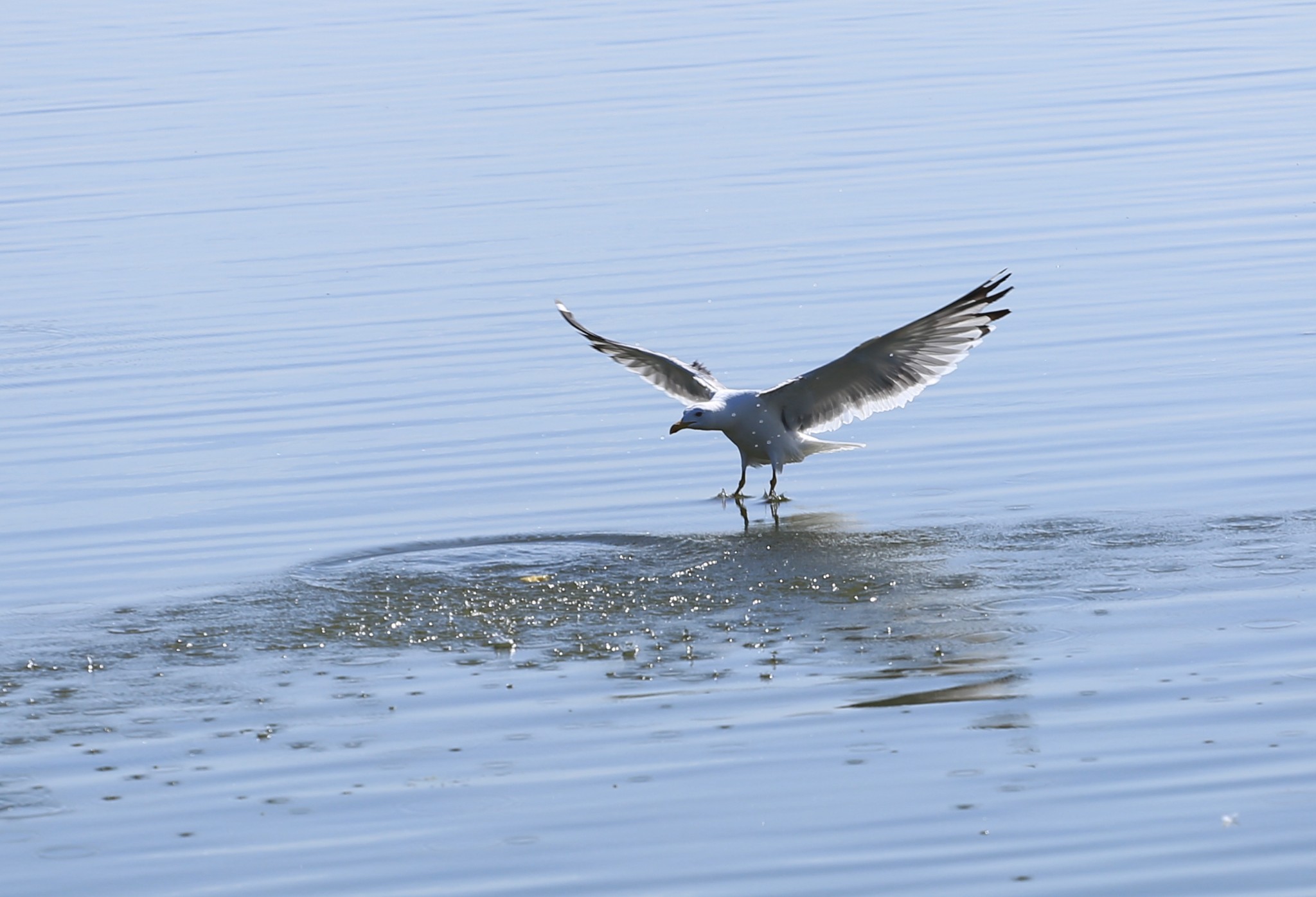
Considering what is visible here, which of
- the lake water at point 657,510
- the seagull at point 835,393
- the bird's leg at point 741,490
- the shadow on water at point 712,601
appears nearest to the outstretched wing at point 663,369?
the seagull at point 835,393

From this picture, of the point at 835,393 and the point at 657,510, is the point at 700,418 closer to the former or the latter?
the point at 657,510

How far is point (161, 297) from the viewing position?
1911 centimetres

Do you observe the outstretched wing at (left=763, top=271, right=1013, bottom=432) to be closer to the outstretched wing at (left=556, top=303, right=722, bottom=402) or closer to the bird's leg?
the bird's leg

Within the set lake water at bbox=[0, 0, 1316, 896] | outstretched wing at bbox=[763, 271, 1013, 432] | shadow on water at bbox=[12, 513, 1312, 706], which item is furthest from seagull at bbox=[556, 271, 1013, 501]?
shadow on water at bbox=[12, 513, 1312, 706]

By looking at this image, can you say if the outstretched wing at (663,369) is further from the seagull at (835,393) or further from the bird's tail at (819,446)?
the bird's tail at (819,446)

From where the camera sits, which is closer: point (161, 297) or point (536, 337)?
point (536, 337)

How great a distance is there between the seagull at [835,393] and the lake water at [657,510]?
39 centimetres

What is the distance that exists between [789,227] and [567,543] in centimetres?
960

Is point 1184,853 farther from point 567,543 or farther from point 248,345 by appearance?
point 248,345

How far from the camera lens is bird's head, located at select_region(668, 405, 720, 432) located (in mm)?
12562

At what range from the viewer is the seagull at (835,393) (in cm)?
1219

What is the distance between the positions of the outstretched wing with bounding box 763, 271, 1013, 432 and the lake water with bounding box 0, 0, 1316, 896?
1.56 ft

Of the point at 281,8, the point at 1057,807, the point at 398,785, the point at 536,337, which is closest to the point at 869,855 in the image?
the point at 1057,807

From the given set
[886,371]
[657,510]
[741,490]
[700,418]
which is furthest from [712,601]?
[886,371]
